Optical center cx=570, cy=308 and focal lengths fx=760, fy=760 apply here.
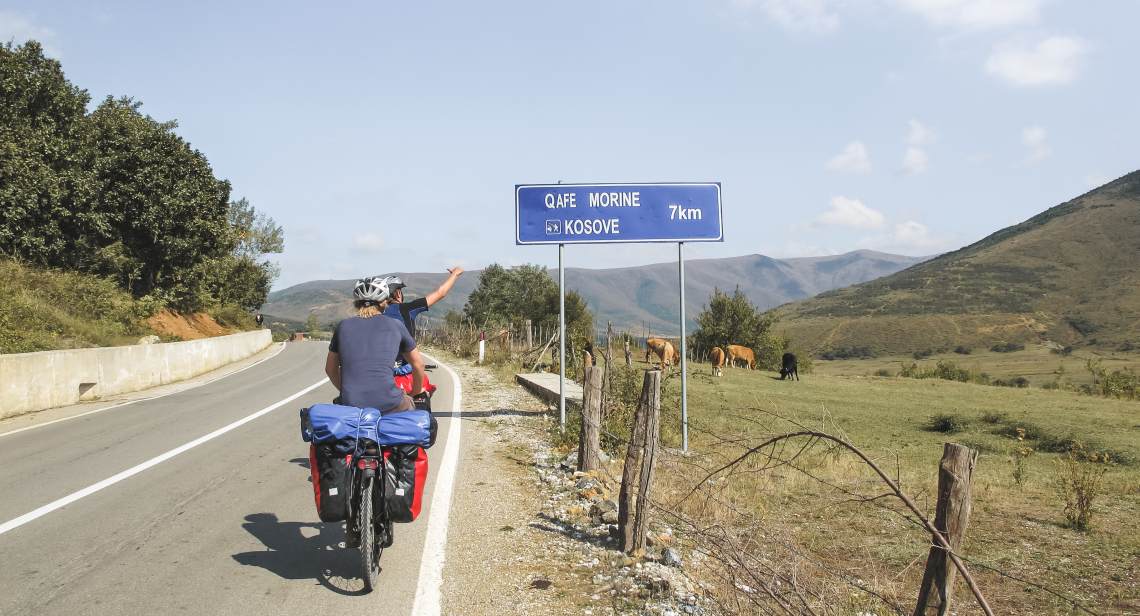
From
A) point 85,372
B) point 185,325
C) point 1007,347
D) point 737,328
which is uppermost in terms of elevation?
point 185,325

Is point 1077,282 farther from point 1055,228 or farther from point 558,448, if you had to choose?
point 558,448

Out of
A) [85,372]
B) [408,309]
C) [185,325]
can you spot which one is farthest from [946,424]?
[185,325]

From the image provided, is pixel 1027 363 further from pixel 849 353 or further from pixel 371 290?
pixel 371 290

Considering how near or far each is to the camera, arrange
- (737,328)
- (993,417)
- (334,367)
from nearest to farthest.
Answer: (334,367), (993,417), (737,328)

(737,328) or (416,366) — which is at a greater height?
(737,328)

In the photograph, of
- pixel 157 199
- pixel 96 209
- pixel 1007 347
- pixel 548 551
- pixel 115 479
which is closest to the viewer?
pixel 548 551

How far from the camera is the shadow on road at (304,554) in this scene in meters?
5.27

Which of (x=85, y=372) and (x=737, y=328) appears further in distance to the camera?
(x=737, y=328)

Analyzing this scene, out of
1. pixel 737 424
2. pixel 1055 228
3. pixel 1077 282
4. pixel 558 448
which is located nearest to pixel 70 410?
pixel 558 448

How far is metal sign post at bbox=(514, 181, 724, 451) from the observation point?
12344 millimetres

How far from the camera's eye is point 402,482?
504 centimetres

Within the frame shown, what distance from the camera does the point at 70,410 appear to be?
583 inches

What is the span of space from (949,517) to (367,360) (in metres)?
3.77

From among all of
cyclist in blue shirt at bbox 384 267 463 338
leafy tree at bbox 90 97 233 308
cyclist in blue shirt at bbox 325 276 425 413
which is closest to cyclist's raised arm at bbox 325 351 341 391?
cyclist in blue shirt at bbox 325 276 425 413
